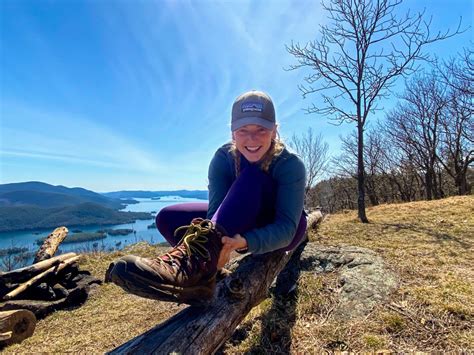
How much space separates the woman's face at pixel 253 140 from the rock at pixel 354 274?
4.58 ft

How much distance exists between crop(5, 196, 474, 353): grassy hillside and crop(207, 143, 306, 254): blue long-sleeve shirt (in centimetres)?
74

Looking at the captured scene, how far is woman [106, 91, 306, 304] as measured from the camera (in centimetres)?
132

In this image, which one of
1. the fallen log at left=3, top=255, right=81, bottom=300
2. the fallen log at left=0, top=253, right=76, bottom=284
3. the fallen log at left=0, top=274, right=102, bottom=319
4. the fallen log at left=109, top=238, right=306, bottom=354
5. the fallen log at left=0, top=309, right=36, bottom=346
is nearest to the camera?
the fallen log at left=109, top=238, right=306, bottom=354

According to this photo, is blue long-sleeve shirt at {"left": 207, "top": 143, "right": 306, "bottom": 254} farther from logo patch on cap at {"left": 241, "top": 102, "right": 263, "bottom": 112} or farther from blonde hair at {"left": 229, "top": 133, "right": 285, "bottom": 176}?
logo patch on cap at {"left": 241, "top": 102, "right": 263, "bottom": 112}

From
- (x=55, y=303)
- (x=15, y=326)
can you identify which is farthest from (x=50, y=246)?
(x=15, y=326)

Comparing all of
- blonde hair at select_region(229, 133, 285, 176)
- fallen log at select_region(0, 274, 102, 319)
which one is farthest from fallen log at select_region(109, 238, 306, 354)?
fallen log at select_region(0, 274, 102, 319)

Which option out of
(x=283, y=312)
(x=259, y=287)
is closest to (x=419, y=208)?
(x=283, y=312)

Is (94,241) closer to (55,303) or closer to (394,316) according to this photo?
(55,303)

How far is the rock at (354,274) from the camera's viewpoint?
2.24 meters

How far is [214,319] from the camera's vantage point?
146 centimetres

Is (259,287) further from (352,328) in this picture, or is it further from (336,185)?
(336,185)

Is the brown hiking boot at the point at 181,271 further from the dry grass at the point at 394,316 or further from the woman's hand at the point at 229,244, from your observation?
the dry grass at the point at 394,316

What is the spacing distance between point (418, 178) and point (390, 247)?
2328 cm

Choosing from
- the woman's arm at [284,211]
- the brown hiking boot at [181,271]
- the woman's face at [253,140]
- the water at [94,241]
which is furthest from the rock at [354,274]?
the water at [94,241]
